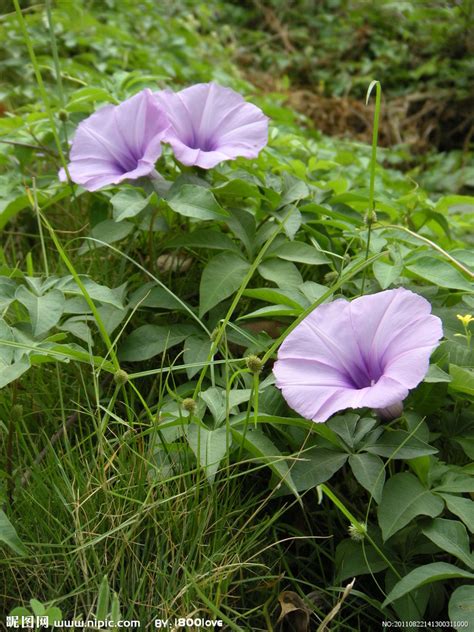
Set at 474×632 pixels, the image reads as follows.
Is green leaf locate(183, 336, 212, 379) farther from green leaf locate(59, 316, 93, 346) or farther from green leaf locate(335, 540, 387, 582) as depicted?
green leaf locate(335, 540, 387, 582)

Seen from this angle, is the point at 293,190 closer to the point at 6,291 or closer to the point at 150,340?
the point at 150,340

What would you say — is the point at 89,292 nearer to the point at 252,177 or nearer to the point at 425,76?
the point at 252,177

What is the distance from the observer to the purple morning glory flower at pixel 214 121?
155cm

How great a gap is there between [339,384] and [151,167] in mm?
597

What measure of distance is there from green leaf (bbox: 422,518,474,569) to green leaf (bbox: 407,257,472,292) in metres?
0.42

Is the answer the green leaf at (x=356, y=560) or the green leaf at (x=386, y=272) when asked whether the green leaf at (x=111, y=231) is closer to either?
the green leaf at (x=386, y=272)

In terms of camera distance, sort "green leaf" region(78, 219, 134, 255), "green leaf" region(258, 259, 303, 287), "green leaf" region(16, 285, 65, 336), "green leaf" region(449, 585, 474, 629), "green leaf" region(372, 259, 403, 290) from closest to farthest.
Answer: "green leaf" region(449, 585, 474, 629) < "green leaf" region(16, 285, 65, 336) < "green leaf" region(372, 259, 403, 290) < "green leaf" region(258, 259, 303, 287) < "green leaf" region(78, 219, 134, 255)

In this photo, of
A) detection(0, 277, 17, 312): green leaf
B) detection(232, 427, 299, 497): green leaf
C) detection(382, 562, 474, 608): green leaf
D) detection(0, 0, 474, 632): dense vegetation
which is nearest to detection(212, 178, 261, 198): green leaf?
detection(0, 0, 474, 632): dense vegetation

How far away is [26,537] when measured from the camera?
1143 mm

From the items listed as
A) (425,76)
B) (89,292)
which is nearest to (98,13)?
(425,76)

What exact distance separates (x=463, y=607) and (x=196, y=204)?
80cm

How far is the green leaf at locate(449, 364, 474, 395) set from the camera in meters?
1.16

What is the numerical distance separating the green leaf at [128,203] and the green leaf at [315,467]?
535mm

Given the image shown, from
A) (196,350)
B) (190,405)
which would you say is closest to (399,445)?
(190,405)
